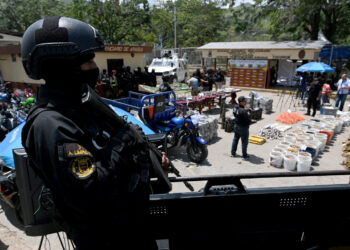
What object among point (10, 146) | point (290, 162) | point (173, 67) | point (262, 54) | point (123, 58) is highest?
point (262, 54)

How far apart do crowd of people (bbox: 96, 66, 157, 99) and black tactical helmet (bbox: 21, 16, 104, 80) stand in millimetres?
12107

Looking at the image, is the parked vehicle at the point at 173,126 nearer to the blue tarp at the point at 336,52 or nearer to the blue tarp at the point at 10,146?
the blue tarp at the point at 10,146

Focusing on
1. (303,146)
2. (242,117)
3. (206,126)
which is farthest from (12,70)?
(303,146)

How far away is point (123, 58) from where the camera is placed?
1733cm

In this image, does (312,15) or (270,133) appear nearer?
(270,133)

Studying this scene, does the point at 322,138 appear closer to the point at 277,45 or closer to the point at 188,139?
the point at 188,139

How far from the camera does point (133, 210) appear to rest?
1.37 metres

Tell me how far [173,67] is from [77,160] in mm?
20367

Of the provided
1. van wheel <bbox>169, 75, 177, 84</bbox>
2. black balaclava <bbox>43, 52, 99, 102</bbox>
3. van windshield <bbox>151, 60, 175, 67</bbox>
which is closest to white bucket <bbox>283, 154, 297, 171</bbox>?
black balaclava <bbox>43, 52, 99, 102</bbox>

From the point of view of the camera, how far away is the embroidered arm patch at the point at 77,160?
1102 mm

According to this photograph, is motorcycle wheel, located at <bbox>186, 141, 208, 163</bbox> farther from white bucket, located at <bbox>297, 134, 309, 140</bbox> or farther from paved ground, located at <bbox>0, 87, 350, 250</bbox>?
white bucket, located at <bbox>297, 134, 309, 140</bbox>

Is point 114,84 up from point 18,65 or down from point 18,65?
down

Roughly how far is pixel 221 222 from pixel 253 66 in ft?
61.2

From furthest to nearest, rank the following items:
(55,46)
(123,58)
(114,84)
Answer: (123,58) → (114,84) → (55,46)
